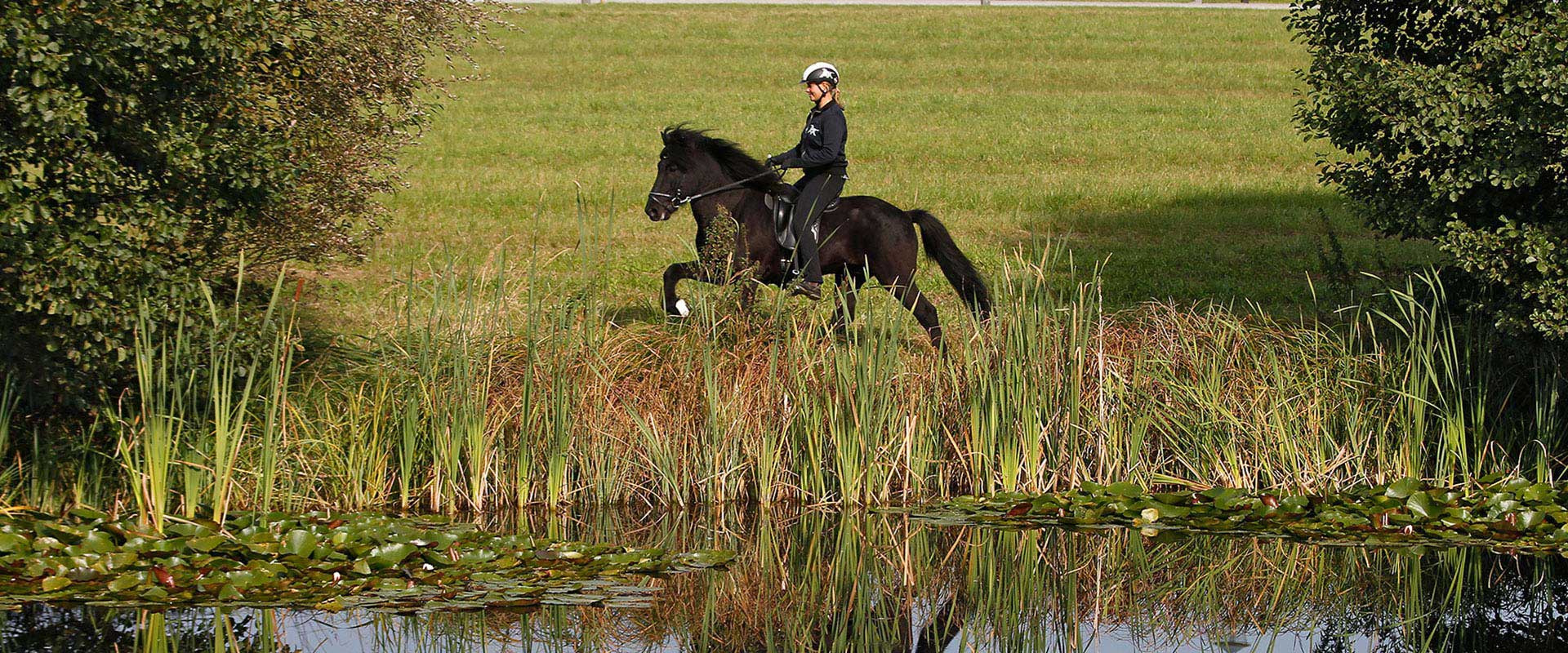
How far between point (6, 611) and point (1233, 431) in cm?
631

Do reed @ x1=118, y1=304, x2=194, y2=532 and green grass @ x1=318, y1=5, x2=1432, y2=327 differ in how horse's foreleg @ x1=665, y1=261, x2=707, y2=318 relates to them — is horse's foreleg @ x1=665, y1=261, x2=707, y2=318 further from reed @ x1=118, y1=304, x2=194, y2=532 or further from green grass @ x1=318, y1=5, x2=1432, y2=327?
reed @ x1=118, y1=304, x2=194, y2=532

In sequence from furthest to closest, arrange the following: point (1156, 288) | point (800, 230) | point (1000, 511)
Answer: point (1156, 288) → point (800, 230) → point (1000, 511)

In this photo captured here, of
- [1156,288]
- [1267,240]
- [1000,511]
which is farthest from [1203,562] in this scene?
[1267,240]

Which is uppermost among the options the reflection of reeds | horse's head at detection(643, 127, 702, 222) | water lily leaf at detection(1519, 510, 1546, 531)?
horse's head at detection(643, 127, 702, 222)

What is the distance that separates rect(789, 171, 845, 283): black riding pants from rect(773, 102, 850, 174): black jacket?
14 cm

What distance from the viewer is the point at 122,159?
27.9ft

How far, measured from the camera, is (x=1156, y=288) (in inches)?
588

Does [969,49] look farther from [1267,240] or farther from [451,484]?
[451,484]

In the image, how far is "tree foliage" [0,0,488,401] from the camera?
25.3 ft

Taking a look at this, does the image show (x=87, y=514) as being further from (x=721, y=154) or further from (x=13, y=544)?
(x=721, y=154)

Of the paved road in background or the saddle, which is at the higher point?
the paved road in background

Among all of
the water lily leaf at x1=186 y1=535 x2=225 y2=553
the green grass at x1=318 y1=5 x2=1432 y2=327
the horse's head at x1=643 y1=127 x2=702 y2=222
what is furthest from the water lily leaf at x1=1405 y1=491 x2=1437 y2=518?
the water lily leaf at x1=186 y1=535 x2=225 y2=553

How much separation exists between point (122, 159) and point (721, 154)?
14.9 ft

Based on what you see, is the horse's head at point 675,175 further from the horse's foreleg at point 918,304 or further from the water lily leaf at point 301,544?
the water lily leaf at point 301,544
